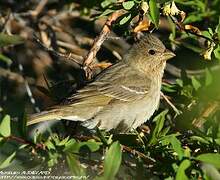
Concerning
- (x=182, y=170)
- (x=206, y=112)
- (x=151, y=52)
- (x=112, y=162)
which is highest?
(x=112, y=162)

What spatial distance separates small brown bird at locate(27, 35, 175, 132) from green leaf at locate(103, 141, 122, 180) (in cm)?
183

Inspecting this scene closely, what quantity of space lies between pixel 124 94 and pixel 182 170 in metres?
A: 2.55

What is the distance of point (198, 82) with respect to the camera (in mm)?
4605

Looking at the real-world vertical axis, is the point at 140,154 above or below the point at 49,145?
below

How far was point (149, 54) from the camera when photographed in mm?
6117

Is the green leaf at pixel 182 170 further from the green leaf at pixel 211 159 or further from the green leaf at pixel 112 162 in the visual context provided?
the green leaf at pixel 112 162

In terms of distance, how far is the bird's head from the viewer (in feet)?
19.2

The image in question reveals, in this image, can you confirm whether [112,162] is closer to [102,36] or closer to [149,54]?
[102,36]

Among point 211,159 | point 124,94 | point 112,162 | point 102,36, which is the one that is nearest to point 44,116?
point 102,36

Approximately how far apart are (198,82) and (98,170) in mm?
1179

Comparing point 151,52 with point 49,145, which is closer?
point 49,145

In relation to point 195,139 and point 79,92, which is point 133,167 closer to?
point 195,139

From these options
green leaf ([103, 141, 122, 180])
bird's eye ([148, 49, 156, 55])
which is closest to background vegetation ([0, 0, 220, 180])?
green leaf ([103, 141, 122, 180])

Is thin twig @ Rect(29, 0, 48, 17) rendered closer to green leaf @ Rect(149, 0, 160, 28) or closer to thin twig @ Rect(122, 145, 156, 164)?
green leaf @ Rect(149, 0, 160, 28)
